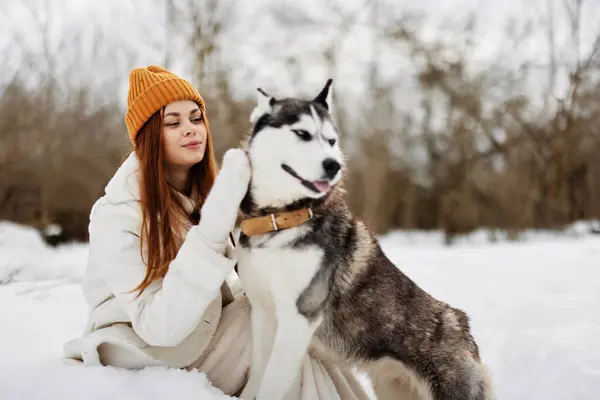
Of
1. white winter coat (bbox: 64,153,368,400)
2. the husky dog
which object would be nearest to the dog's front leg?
the husky dog

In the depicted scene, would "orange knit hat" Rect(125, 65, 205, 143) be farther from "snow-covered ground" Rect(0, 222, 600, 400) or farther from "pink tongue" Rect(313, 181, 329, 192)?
"snow-covered ground" Rect(0, 222, 600, 400)

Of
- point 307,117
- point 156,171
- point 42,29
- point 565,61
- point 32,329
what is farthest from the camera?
point 565,61

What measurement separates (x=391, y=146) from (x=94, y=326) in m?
12.6

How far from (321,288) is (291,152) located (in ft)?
1.97

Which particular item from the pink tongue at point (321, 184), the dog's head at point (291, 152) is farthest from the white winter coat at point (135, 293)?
the pink tongue at point (321, 184)

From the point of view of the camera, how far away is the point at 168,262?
87.7 inches

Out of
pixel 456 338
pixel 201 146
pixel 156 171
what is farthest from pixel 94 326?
pixel 456 338

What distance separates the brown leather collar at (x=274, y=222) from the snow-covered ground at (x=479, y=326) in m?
0.65

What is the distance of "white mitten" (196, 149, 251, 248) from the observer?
1998 millimetres

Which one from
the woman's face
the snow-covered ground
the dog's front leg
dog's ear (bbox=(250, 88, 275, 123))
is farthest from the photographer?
the woman's face

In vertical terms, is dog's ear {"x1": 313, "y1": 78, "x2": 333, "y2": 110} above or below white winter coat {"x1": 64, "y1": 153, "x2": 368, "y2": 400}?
above

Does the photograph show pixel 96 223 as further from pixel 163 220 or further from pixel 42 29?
pixel 42 29

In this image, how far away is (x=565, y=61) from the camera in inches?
518

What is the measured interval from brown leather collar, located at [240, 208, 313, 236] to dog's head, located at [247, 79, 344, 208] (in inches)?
2.9
